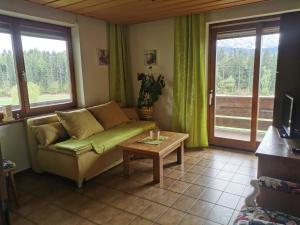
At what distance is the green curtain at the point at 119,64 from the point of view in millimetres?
3990

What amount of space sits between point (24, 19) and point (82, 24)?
840mm

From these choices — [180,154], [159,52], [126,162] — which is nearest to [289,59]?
[180,154]

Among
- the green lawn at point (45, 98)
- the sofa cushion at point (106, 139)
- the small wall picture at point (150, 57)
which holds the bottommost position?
the sofa cushion at point (106, 139)

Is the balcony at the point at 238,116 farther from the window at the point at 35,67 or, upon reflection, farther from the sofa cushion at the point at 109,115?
the window at the point at 35,67

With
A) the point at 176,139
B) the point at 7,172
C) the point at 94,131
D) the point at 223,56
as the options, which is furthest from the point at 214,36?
the point at 7,172

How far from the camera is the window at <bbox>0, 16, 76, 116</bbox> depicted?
9.19 feet

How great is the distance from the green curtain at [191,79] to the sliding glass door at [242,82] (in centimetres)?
24

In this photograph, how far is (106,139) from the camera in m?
2.87

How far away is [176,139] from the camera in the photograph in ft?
9.60

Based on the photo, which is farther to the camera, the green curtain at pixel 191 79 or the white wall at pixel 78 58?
the green curtain at pixel 191 79

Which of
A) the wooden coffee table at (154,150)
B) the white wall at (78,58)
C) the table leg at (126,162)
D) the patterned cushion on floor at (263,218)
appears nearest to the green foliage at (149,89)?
the white wall at (78,58)

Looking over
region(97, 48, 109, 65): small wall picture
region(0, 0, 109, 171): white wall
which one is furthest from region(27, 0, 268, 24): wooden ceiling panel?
region(97, 48, 109, 65): small wall picture

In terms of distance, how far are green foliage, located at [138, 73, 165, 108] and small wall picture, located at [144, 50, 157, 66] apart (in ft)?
0.87

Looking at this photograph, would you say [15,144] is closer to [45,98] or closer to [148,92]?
[45,98]
